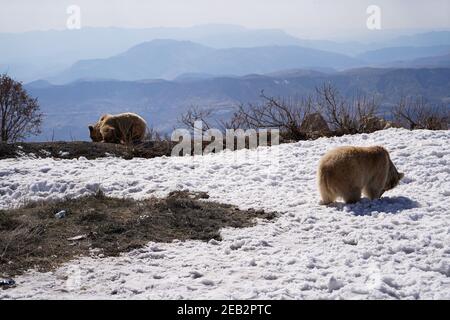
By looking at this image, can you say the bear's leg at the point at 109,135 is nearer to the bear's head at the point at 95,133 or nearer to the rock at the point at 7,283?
the bear's head at the point at 95,133

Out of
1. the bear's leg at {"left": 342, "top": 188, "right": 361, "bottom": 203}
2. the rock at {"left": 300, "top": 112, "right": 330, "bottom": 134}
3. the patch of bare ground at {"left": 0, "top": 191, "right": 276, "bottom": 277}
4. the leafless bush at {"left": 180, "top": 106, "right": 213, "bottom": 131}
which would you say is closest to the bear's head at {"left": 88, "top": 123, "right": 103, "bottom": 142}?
the leafless bush at {"left": 180, "top": 106, "right": 213, "bottom": 131}

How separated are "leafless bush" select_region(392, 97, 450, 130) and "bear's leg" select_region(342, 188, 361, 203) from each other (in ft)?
31.2

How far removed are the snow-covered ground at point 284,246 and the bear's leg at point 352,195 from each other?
18 cm

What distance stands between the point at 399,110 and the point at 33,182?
12858mm

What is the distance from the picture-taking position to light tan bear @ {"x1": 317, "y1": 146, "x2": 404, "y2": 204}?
26.8 feet

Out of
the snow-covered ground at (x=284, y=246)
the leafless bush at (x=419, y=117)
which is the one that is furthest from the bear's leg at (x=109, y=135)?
the leafless bush at (x=419, y=117)

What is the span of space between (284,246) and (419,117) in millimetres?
12734

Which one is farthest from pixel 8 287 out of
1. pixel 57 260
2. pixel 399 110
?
pixel 399 110

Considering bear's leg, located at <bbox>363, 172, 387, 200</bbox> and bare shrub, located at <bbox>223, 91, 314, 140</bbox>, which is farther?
bare shrub, located at <bbox>223, 91, 314, 140</bbox>

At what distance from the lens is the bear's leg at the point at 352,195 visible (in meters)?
8.27

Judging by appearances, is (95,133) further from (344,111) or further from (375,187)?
(375,187)

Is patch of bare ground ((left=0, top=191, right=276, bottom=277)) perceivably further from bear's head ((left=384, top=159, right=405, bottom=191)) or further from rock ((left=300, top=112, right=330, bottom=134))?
rock ((left=300, top=112, right=330, bottom=134))

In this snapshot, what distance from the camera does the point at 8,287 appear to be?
5.46m

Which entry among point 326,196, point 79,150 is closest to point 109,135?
point 79,150
